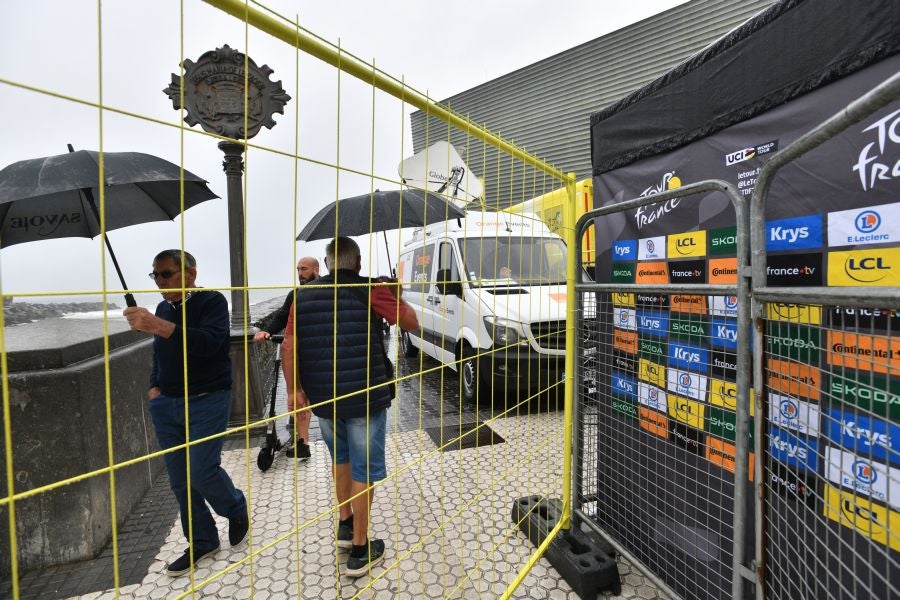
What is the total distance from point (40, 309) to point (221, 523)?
2.18 meters

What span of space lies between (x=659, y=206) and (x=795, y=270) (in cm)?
70

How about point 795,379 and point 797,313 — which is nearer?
point 795,379

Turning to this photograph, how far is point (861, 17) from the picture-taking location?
146 centimetres

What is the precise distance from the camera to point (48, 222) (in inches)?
63.8

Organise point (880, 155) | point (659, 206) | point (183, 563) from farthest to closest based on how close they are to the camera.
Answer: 1. point (183, 563)
2. point (659, 206)
3. point (880, 155)

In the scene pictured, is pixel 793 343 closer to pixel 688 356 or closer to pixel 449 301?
pixel 688 356

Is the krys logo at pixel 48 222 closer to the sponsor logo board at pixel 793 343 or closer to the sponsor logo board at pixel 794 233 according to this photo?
the sponsor logo board at pixel 793 343

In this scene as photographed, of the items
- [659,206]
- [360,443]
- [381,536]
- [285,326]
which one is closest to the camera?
[659,206]

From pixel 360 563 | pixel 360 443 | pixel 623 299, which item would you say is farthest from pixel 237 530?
pixel 623 299

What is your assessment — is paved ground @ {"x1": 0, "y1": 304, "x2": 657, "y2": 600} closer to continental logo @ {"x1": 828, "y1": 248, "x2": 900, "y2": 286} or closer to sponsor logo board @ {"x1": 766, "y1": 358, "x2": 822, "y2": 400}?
sponsor logo board @ {"x1": 766, "y1": 358, "x2": 822, "y2": 400}

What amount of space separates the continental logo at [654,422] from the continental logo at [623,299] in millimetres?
553

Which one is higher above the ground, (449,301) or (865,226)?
(865,226)

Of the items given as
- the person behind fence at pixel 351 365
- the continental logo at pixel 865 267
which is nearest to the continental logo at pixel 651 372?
the continental logo at pixel 865 267

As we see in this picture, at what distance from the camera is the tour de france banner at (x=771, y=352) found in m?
1.41
